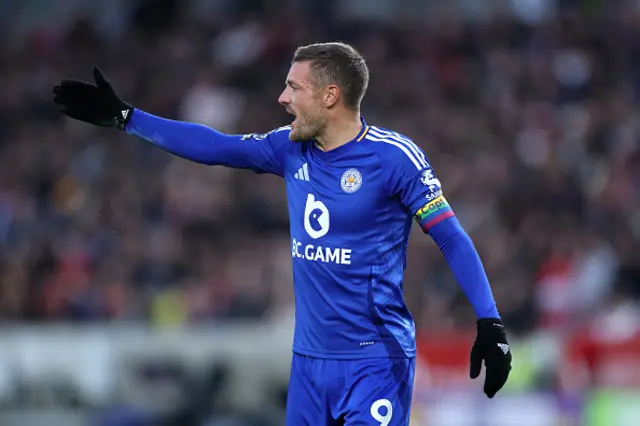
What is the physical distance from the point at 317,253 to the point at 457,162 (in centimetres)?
965

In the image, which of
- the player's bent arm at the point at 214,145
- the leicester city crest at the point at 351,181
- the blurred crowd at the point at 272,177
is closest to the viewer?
the leicester city crest at the point at 351,181

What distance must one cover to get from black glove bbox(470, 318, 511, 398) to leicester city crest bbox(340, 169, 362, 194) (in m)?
0.84

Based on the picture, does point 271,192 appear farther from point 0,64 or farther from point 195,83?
point 0,64

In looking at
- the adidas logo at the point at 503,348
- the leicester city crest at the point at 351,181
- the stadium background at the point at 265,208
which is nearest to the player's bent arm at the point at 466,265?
the adidas logo at the point at 503,348

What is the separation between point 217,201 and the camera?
14555 millimetres

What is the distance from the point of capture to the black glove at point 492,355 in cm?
536

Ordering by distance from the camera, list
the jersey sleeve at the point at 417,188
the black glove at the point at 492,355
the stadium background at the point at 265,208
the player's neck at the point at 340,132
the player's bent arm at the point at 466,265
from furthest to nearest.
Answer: the stadium background at the point at 265,208, the player's neck at the point at 340,132, the jersey sleeve at the point at 417,188, the player's bent arm at the point at 466,265, the black glove at the point at 492,355

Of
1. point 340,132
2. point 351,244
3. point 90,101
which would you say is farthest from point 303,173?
point 90,101

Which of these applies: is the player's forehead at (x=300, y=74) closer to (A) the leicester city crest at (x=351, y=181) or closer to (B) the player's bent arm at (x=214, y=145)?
(B) the player's bent arm at (x=214, y=145)

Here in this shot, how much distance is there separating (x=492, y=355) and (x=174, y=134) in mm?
1925

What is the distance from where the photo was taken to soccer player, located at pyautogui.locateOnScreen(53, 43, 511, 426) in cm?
562

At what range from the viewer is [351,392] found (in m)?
5.64

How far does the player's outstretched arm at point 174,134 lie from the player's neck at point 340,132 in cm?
25

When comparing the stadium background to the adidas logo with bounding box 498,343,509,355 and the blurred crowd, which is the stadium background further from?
the adidas logo with bounding box 498,343,509,355
